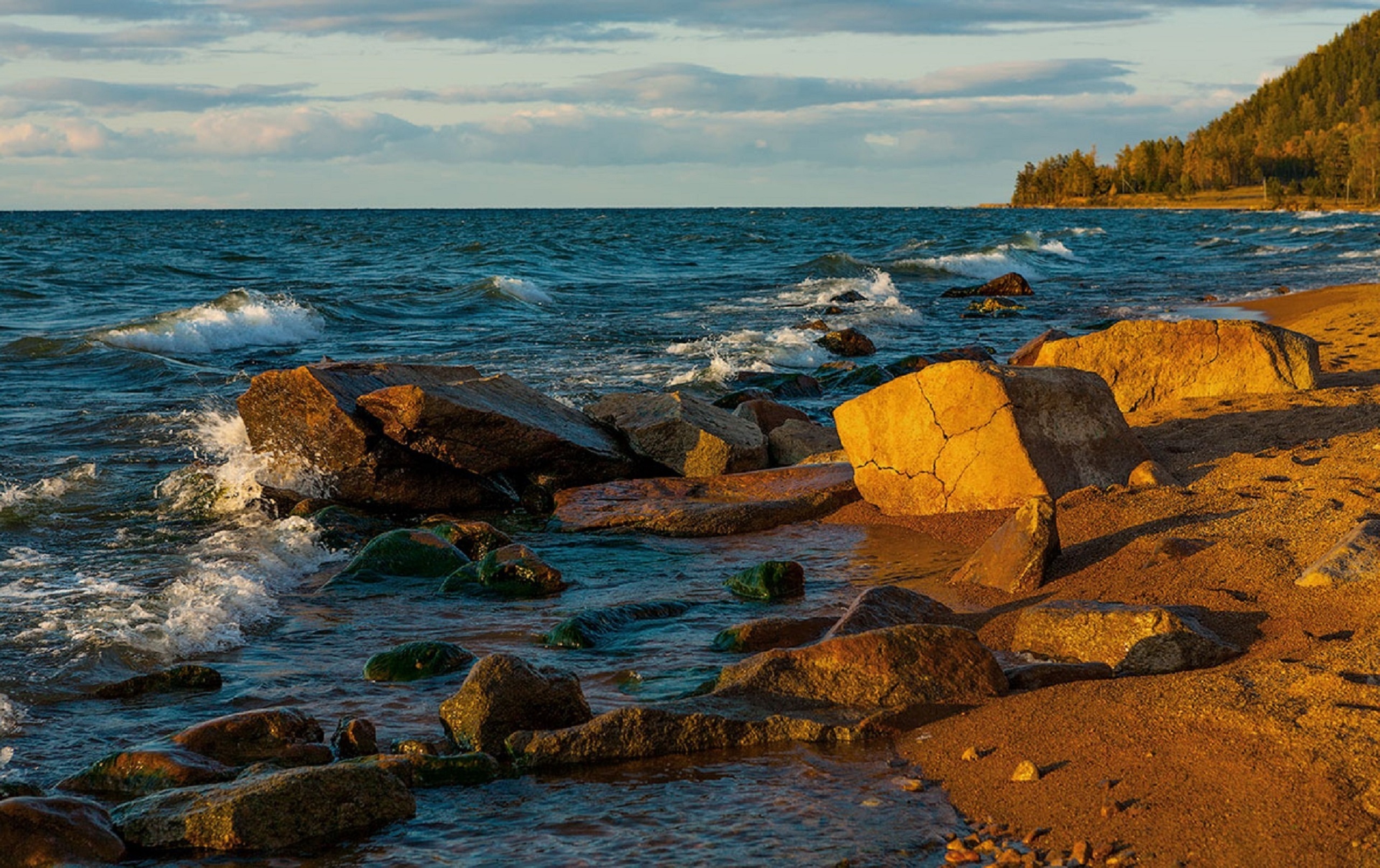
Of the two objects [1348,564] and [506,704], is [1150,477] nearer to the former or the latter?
[1348,564]

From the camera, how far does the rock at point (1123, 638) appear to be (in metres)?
4.55

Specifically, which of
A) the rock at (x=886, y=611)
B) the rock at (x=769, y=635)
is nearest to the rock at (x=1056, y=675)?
the rock at (x=886, y=611)

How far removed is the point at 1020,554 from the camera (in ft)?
19.0

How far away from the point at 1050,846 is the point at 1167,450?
4812mm

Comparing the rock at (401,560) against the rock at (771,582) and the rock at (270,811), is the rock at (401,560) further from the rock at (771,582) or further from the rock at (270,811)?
the rock at (270,811)

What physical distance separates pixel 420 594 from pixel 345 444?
2336 millimetres

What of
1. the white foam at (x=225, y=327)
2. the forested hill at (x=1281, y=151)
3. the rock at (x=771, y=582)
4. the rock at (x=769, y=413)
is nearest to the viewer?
the rock at (x=771, y=582)

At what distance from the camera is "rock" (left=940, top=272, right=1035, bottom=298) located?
2661 centimetres

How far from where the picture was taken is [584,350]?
57.0ft

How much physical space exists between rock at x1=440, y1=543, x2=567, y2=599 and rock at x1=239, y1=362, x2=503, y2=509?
213 cm

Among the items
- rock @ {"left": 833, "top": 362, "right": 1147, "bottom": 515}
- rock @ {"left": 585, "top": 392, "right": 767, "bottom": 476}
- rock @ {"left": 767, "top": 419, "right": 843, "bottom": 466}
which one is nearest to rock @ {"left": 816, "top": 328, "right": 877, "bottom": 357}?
rock @ {"left": 767, "top": 419, "right": 843, "bottom": 466}

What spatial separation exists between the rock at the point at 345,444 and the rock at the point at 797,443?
215cm

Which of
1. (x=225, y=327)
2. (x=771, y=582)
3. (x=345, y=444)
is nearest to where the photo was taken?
(x=771, y=582)

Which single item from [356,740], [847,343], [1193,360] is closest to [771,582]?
[356,740]
